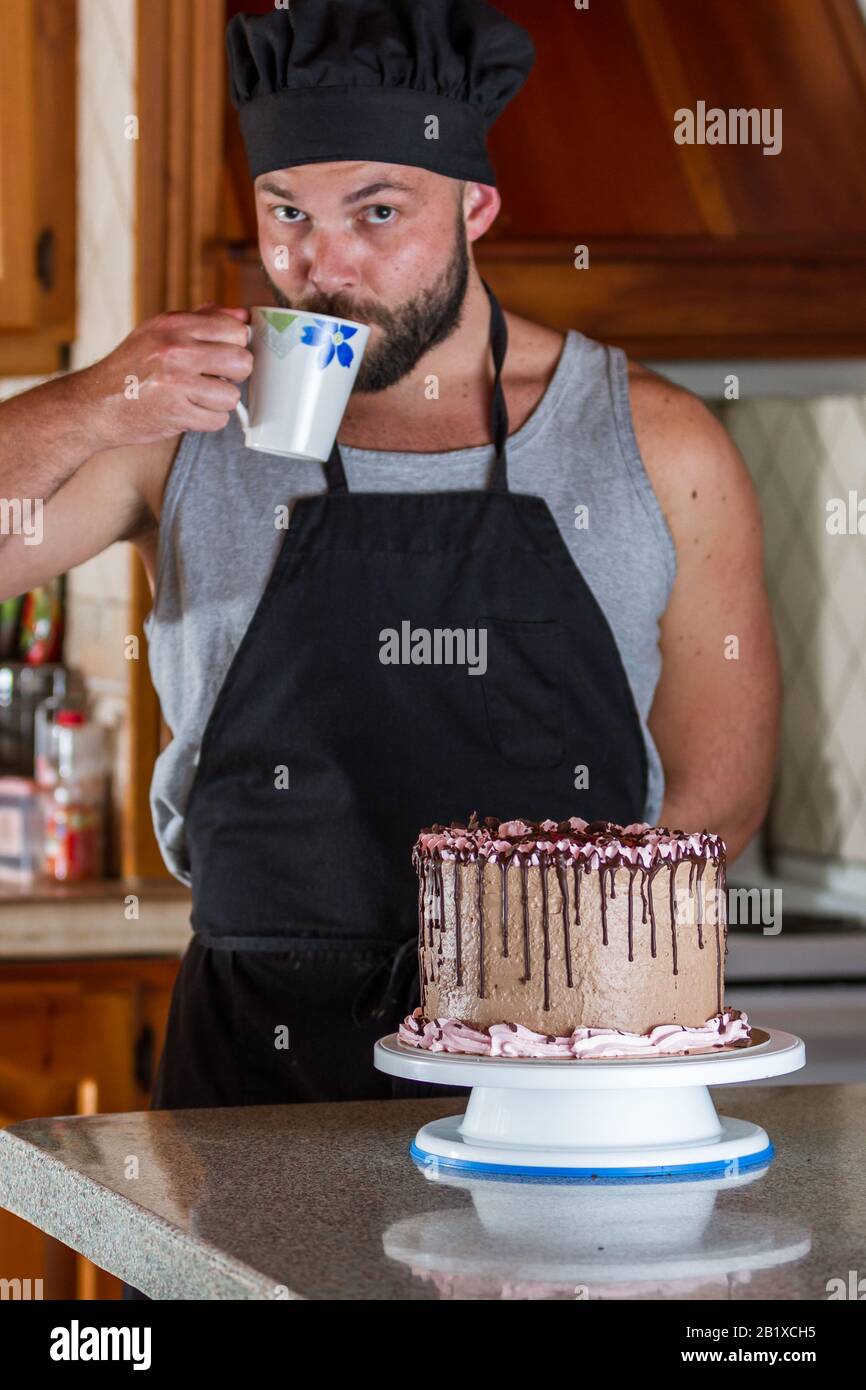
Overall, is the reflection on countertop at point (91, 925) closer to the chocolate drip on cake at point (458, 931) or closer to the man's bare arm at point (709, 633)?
the man's bare arm at point (709, 633)

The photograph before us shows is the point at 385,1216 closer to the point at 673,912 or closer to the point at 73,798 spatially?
the point at 673,912

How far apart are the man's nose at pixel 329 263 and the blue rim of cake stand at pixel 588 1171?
0.80m

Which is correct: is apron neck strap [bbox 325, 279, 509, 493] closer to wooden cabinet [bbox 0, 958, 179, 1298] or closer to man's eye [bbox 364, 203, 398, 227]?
man's eye [bbox 364, 203, 398, 227]

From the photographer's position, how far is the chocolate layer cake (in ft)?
3.63

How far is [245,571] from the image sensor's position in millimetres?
1639

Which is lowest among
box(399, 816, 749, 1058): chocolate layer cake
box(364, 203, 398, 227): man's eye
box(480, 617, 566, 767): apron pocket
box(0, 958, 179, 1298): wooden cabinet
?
box(0, 958, 179, 1298): wooden cabinet

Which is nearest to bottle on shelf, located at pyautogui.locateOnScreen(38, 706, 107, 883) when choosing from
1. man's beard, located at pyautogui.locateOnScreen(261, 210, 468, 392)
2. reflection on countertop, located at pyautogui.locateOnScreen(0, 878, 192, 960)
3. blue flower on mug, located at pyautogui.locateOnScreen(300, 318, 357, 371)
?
reflection on countertop, located at pyautogui.locateOnScreen(0, 878, 192, 960)

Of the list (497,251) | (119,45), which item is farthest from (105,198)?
(497,251)

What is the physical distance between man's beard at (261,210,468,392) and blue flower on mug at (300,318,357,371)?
178mm

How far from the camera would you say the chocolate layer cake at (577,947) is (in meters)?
1.11

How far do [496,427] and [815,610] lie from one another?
1.13 metres

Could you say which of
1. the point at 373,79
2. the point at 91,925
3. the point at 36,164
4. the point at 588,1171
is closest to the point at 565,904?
the point at 588,1171
